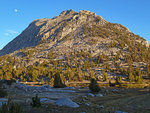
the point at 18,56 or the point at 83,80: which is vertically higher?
the point at 18,56

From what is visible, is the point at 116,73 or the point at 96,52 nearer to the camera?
the point at 116,73

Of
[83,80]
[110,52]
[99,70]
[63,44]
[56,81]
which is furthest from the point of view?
[63,44]

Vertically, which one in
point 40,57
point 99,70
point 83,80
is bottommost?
point 83,80

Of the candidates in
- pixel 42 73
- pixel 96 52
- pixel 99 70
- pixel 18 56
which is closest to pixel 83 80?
pixel 99 70

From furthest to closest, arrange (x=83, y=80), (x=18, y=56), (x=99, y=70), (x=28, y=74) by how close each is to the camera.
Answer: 1. (x=18, y=56)
2. (x=99, y=70)
3. (x=28, y=74)
4. (x=83, y=80)

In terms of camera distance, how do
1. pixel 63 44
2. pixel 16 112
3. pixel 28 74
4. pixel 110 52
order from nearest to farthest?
pixel 16 112
pixel 28 74
pixel 110 52
pixel 63 44

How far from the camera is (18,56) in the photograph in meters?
176

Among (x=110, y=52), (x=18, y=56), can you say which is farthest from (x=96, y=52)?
(x=18, y=56)

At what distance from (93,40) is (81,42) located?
18473 millimetres

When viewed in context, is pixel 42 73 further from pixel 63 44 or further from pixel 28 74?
pixel 63 44

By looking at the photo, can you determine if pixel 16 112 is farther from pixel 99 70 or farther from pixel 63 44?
pixel 63 44

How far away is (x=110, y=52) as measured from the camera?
163 metres

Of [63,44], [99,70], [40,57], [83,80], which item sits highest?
[63,44]

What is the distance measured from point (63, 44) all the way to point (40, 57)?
1692 inches
